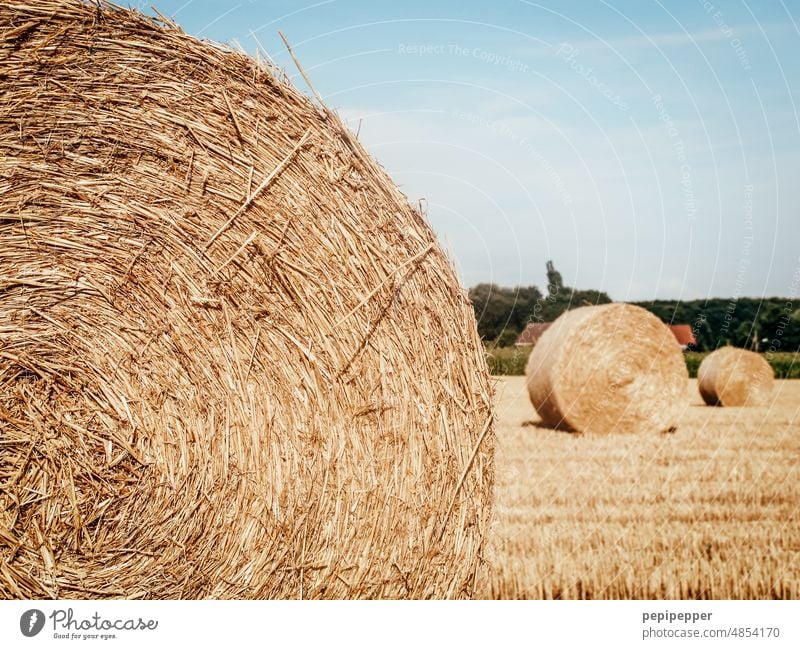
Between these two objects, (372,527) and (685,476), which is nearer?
(372,527)

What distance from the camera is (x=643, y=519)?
13.1 ft

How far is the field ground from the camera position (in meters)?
3.16

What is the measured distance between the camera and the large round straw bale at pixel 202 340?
2.45 metres

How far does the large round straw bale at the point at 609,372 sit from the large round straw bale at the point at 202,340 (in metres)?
4.48

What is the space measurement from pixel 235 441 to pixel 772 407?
31.3ft

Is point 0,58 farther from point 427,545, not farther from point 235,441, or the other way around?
point 427,545

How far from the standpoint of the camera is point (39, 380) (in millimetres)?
2502

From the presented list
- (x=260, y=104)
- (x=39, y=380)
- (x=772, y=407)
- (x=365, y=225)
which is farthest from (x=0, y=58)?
(x=772, y=407)

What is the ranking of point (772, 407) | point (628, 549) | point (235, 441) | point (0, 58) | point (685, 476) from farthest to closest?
1. point (772, 407)
2. point (685, 476)
3. point (628, 549)
4. point (235, 441)
5. point (0, 58)

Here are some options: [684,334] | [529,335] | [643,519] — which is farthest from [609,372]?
[684,334]
